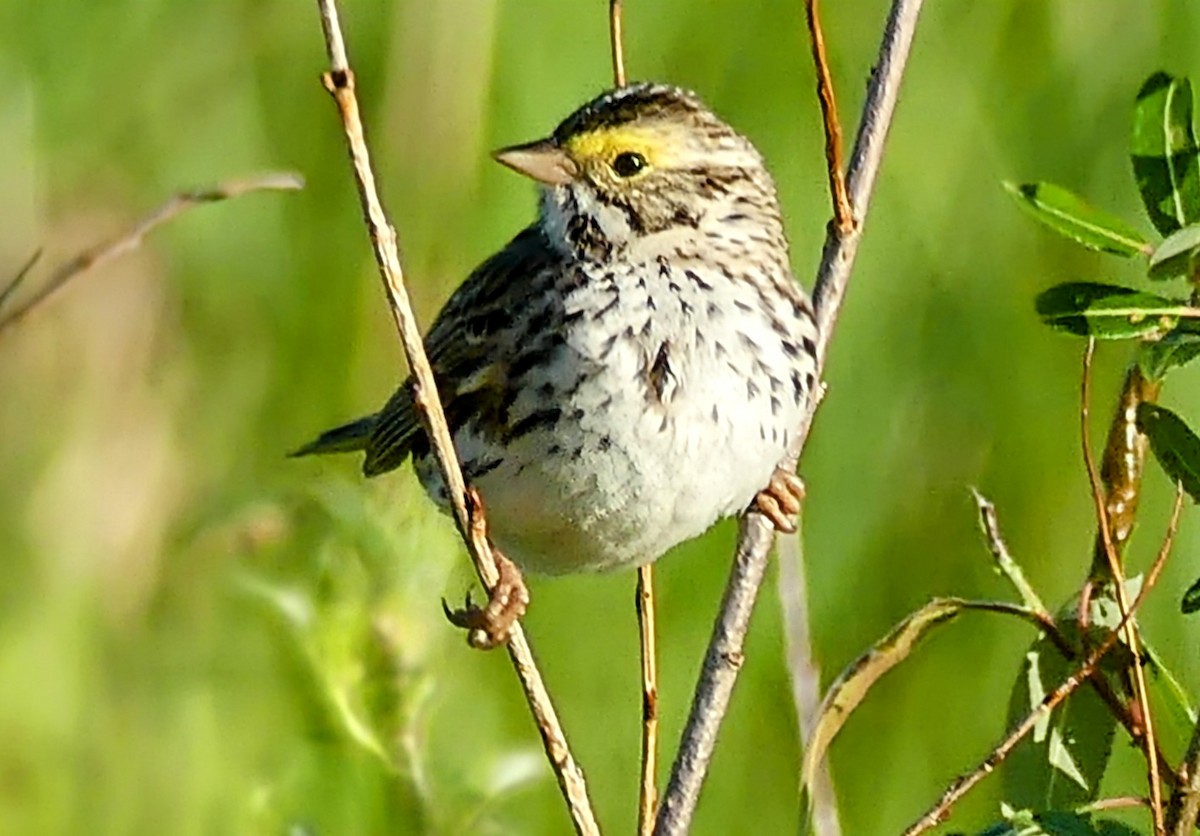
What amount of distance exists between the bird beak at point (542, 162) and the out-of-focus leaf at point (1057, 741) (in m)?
0.89

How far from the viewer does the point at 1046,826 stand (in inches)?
87.4

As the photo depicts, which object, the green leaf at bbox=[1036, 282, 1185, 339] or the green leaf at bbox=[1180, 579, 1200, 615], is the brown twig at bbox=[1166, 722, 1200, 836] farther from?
the green leaf at bbox=[1036, 282, 1185, 339]

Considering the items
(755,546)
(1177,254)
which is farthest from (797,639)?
(1177,254)

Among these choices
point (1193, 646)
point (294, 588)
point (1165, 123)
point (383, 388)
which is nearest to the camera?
point (1165, 123)

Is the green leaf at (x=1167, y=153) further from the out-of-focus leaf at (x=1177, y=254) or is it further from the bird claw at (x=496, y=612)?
the bird claw at (x=496, y=612)

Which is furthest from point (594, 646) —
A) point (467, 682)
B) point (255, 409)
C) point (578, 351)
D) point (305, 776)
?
point (578, 351)

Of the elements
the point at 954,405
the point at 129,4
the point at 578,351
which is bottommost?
the point at 954,405

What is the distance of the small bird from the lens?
9.91 feet

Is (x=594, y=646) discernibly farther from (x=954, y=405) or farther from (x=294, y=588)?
(x=294, y=588)

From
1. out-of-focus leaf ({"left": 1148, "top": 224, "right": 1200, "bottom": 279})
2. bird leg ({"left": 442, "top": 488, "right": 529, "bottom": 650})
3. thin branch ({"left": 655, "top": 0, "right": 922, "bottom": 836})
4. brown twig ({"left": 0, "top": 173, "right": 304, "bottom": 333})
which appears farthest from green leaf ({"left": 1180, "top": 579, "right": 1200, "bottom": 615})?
brown twig ({"left": 0, "top": 173, "right": 304, "bottom": 333})

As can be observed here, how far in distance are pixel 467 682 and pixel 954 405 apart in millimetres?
965

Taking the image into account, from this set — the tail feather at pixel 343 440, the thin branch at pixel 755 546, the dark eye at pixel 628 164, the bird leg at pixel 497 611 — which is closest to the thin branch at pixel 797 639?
the thin branch at pixel 755 546

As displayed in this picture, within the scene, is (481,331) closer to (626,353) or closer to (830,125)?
(626,353)

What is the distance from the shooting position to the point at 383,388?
14.1 ft
